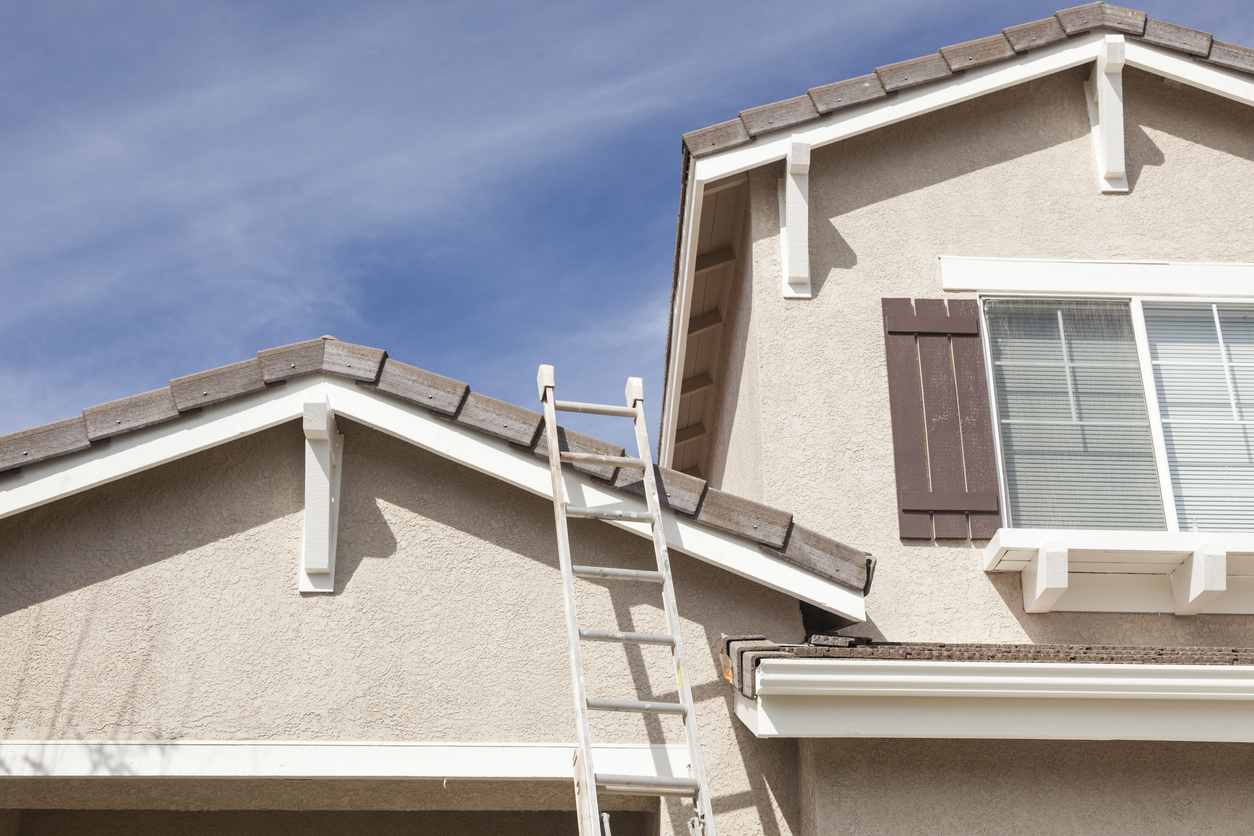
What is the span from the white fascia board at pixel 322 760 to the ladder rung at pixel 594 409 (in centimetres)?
177

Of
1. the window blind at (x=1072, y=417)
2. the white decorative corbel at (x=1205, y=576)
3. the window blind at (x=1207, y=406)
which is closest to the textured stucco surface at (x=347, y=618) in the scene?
the window blind at (x=1072, y=417)

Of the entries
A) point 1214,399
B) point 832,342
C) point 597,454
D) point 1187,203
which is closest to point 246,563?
point 597,454

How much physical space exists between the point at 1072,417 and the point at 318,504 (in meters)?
4.51

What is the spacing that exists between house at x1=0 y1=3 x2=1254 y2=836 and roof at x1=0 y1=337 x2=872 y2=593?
20 mm

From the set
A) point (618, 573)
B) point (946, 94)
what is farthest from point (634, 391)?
point (946, 94)

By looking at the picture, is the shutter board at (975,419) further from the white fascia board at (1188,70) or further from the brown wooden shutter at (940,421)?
the white fascia board at (1188,70)

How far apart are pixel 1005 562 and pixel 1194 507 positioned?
4.34ft

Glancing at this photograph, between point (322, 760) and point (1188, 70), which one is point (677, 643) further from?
point (1188, 70)

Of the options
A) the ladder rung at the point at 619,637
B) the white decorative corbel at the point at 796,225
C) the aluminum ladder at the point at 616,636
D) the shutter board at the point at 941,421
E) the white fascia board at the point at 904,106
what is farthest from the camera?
the white fascia board at the point at 904,106

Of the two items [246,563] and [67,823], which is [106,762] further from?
[67,823]

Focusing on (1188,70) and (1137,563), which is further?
(1188,70)

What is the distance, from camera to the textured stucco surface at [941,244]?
639cm

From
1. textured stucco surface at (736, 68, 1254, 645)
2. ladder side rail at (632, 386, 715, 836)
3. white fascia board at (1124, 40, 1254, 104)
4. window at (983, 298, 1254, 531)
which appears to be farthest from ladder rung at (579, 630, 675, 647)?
white fascia board at (1124, 40, 1254, 104)

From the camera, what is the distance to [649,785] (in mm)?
4781
